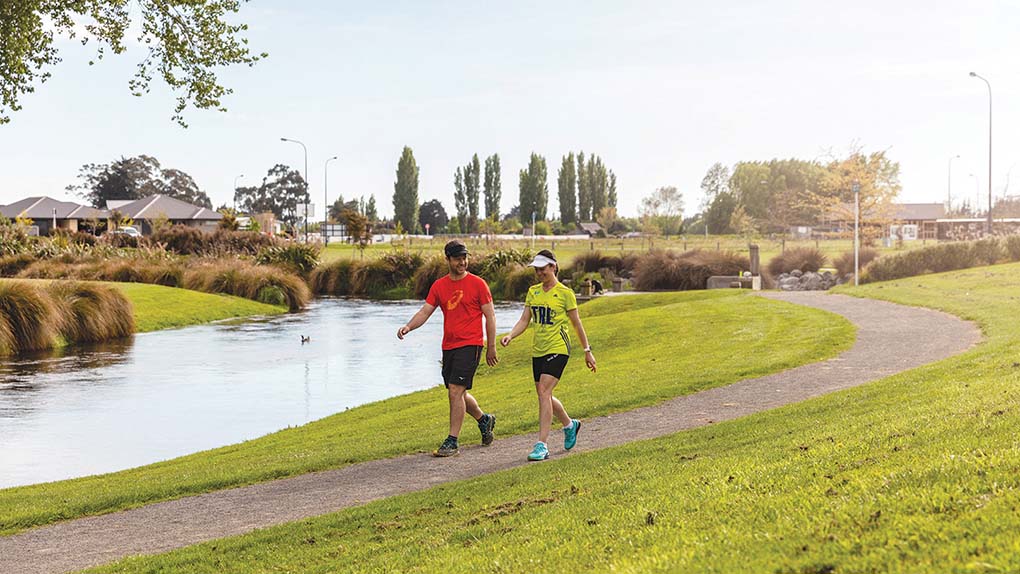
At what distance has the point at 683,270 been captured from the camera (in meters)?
50.1

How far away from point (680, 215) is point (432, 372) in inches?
4786

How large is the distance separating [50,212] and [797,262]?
3670 inches

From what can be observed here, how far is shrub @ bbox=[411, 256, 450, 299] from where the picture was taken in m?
55.3

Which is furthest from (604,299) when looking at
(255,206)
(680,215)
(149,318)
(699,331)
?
(255,206)

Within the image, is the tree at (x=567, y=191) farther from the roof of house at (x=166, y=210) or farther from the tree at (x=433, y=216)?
the roof of house at (x=166, y=210)

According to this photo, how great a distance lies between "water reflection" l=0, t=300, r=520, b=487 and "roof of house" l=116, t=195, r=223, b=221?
3151 inches

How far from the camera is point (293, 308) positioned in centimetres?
4703

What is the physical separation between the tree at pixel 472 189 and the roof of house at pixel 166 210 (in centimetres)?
3241

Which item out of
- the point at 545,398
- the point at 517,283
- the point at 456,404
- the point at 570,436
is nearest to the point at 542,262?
the point at 545,398

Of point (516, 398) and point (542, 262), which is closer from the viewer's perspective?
point (542, 262)

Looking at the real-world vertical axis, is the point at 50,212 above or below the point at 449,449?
above

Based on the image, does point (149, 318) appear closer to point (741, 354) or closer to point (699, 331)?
point (699, 331)

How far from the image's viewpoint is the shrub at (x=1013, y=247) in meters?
44.0

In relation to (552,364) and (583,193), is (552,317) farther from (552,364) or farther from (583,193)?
(583,193)
